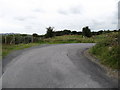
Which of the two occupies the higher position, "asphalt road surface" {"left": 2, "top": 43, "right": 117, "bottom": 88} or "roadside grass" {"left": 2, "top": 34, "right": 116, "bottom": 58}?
"roadside grass" {"left": 2, "top": 34, "right": 116, "bottom": 58}

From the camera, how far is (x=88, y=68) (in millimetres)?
8492

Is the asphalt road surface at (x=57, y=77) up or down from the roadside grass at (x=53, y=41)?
down

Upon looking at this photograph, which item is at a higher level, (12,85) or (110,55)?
(110,55)

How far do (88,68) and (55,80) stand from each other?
2.42 metres

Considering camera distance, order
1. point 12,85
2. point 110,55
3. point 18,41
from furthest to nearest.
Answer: point 18,41, point 110,55, point 12,85

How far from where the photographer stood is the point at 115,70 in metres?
8.03

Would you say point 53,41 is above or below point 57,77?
above

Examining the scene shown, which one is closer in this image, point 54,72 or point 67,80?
point 67,80

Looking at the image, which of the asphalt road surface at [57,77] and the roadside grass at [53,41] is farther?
the roadside grass at [53,41]

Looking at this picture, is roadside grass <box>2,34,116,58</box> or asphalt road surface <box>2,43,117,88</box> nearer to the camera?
asphalt road surface <box>2,43,117,88</box>

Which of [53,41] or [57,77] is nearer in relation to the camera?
[57,77]

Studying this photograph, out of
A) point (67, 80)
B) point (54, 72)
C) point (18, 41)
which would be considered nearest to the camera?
point (67, 80)

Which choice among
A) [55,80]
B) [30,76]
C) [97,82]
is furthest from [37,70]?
[97,82]

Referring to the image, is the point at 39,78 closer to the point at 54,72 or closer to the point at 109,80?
the point at 54,72
